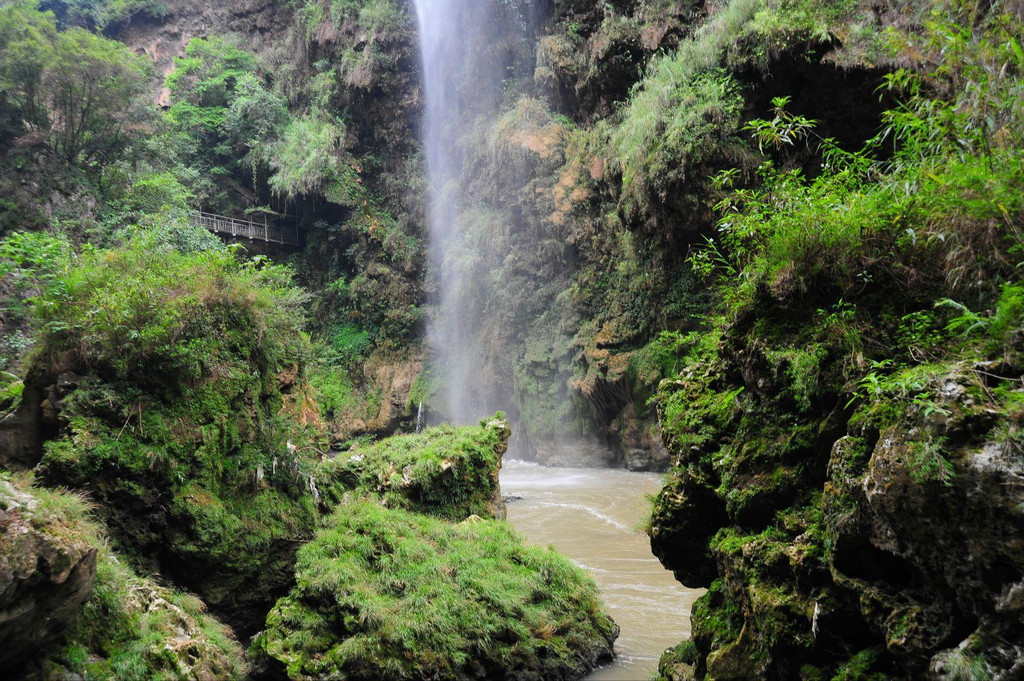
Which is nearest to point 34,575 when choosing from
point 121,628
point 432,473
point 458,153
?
point 121,628

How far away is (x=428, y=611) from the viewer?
5.13m

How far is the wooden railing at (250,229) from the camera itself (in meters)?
21.3

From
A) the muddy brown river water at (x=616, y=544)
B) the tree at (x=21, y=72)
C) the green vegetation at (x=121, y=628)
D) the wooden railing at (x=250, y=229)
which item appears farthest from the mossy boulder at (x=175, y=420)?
the wooden railing at (x=250, y=229)

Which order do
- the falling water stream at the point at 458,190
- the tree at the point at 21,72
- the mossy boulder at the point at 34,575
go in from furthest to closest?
the falling water stream at the point at 458,190
the tree at the point at 21,72
the mossy boulder at the point at 34,575

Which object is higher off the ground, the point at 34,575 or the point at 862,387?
the point at 862,387

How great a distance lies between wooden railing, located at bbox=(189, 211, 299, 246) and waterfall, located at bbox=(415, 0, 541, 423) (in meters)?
6.49

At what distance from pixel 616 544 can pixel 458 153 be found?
1851 cm

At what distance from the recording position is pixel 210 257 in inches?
254

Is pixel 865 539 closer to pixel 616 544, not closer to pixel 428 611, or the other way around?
pixel 428 611

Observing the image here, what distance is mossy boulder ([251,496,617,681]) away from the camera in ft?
15.9

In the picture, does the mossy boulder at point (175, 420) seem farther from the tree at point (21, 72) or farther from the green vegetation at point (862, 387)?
the tree at point (21, 72)

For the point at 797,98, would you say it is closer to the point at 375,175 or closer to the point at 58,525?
the point at 58,525

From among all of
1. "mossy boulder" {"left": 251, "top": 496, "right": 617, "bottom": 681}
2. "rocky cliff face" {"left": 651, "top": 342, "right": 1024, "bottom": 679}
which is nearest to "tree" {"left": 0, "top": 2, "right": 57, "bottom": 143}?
"mossy boulder" {"left": 251, "top": 496, "right": 617, "bottom": 681}

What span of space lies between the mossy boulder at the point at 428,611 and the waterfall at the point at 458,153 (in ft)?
47.0
